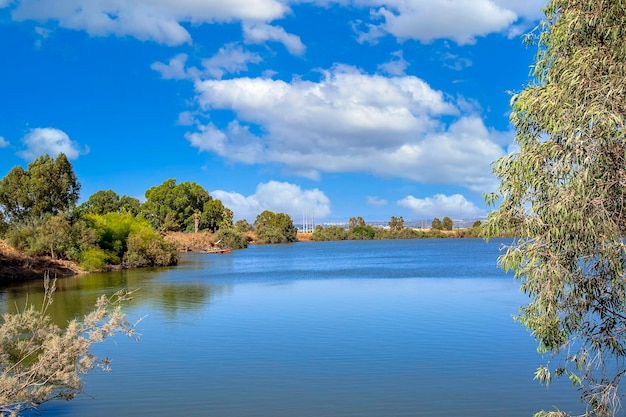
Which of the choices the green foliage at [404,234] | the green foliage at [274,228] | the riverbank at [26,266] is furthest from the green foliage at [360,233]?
the riverbank at [26,266]

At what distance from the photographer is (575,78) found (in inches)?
295

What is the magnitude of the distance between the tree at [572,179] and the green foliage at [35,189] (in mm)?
39493

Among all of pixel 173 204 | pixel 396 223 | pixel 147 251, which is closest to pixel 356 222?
pixel 396 223

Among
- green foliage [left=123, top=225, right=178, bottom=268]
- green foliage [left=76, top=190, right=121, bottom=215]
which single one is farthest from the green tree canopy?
green foliage [left=123, top=225, right=178, bottom=268]

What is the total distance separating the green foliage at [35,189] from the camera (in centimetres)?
4128

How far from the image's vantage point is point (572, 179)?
746 cm

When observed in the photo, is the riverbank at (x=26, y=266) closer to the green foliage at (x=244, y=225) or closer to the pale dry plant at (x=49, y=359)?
the pale dry plant at (x=49, y=359)

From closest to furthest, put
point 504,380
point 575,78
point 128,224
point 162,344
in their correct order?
1. point 575,78
2. point 504,380
3. point 162,344
4. point 128,224

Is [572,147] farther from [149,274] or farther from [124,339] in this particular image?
[149,274]

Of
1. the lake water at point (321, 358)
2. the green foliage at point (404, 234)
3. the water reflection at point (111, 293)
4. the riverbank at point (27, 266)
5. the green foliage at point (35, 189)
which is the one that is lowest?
the lake water at point (321, 358)

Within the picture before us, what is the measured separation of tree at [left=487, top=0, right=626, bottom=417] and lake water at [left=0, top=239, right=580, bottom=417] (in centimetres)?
300

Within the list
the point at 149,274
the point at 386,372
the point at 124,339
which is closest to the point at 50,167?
the point at 149,274

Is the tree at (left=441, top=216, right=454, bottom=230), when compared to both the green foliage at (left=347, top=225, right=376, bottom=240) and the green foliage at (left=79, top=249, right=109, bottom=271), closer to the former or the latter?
the green foliage at (left=347, top=225, right=376, bottom=240)

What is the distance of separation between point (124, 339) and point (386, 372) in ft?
26.4
